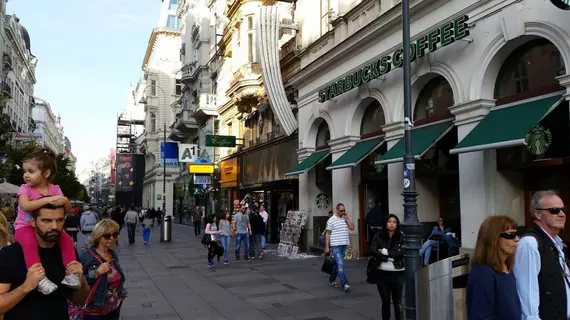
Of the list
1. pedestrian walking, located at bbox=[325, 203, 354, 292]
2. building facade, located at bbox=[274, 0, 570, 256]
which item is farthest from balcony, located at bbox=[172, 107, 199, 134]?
pedestrian walking, located at bbox=[325, 203, 354, 292]

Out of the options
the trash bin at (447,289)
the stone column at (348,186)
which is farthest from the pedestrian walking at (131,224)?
→ the trash bin at (447,289)

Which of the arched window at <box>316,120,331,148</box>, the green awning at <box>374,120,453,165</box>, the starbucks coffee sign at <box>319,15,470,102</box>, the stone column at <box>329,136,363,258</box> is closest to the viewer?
the starbucks coffee sign at <box>319,15,470,102</box>

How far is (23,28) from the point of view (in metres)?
81.5

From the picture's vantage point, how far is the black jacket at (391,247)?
266 inches

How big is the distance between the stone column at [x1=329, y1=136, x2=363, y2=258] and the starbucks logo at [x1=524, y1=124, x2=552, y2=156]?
7.54m

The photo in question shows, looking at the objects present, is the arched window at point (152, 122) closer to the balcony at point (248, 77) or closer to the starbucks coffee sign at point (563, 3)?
the balcony at point (248, 77)

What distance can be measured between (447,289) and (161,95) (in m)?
61.0

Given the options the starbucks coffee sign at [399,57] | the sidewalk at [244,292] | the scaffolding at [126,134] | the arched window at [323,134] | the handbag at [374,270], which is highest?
the scaffolding at [126,134]

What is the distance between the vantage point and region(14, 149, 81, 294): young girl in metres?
2.70

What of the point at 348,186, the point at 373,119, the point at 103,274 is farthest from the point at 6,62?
the point at 103,274

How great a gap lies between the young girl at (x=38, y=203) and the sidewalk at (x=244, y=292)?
5.56m

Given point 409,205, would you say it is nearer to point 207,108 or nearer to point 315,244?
point 315,244

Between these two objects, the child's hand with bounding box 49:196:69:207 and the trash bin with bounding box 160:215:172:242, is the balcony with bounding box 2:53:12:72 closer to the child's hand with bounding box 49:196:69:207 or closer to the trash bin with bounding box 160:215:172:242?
the trash bin with bounding box 160:215:172:242

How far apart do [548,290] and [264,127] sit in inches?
870
